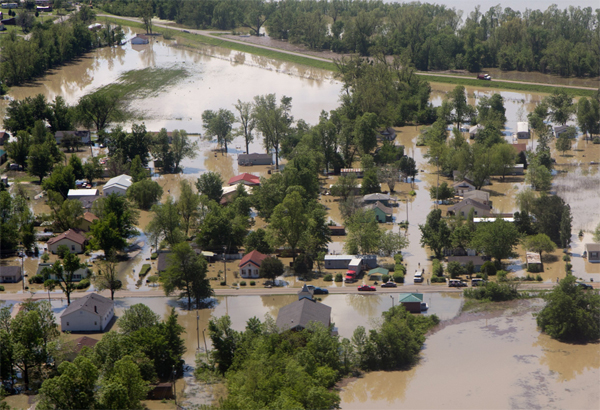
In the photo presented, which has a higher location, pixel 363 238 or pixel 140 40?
pixel 140 40

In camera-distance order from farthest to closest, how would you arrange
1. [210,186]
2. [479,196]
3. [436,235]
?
[210,186], [479,196], [436,235]

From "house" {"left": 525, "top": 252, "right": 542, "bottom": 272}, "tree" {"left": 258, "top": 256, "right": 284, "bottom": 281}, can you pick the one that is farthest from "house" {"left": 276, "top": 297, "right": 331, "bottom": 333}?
"house" {"left": 525, "top": 252, "right": 542, "bottom": 272}

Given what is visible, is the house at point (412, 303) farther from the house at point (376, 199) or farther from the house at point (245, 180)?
the house at point (245, 180)

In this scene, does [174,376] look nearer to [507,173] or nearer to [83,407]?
[83,407]

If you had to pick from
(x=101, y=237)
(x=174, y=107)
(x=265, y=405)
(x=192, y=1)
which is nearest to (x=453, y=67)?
(x=174, y=107)

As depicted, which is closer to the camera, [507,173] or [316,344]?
[316,344]

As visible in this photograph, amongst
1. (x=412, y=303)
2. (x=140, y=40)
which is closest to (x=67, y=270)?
(x=412, y=303)

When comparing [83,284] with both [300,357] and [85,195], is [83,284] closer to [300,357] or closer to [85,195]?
[85,195]
